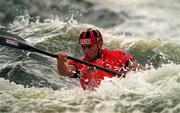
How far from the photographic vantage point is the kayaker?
8914 millimetres

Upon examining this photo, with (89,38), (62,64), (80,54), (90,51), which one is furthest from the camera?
(80,54)

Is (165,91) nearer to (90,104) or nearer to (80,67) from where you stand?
(90,104)

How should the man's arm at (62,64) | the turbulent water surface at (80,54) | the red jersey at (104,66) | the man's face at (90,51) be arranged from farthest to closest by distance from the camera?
the man's face at (90,51)
the red jersey at (104,66)
the man's arm at (62,64)
the turbulent water surface at (80,54)

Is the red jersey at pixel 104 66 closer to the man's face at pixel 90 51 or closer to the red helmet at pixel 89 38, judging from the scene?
the man's face at pixel 90 51

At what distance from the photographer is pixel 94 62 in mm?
9195

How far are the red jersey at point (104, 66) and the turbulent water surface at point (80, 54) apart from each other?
0.22 meters

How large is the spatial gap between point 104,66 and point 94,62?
0.19 meters

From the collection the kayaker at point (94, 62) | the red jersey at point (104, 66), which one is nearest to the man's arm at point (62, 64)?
the kayaker at point (94, 62)

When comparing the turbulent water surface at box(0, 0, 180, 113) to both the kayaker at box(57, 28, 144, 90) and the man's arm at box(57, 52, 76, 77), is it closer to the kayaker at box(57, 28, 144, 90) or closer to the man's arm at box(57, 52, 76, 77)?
the kayaker at box(57, 28, 144, 90)

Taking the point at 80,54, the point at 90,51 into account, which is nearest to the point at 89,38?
the point at 90,51

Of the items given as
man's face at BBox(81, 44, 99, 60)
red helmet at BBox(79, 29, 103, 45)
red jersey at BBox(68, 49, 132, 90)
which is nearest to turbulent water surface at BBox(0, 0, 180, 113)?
red jersey at BBox(68, 49, 132, 90)

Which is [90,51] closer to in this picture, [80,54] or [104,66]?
[104,66]

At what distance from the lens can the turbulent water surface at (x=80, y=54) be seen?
761cm

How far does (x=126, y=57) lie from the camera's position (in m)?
9.05
